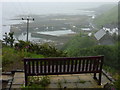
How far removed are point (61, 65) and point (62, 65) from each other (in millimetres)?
34

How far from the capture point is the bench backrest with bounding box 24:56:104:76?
11.1 ft

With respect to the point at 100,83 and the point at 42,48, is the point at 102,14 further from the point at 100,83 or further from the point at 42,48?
the point at 100,83

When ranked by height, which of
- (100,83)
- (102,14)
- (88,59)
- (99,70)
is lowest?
(100,83)

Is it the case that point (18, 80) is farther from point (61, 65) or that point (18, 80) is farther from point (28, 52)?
point (28, 52)

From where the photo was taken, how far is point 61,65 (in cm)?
350

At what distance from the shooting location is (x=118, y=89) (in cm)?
311

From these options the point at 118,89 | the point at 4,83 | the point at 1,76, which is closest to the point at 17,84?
the point at 4,83

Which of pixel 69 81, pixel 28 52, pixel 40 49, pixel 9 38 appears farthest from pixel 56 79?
pixel 9 38

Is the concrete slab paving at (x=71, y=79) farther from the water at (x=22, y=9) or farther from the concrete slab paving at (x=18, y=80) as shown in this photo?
the water at (x=22, y=9)

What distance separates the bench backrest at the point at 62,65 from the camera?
339cm

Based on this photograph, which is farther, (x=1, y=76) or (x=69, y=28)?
(x=69, y=28)

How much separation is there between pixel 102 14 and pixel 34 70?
36.0 meters

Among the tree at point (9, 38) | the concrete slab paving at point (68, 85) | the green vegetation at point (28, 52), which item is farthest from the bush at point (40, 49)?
the concrete slab paving at point (68, 85)

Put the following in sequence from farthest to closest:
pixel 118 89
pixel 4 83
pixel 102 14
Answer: pixel 102 14 → pixel 4 83 → pixel 118 89
